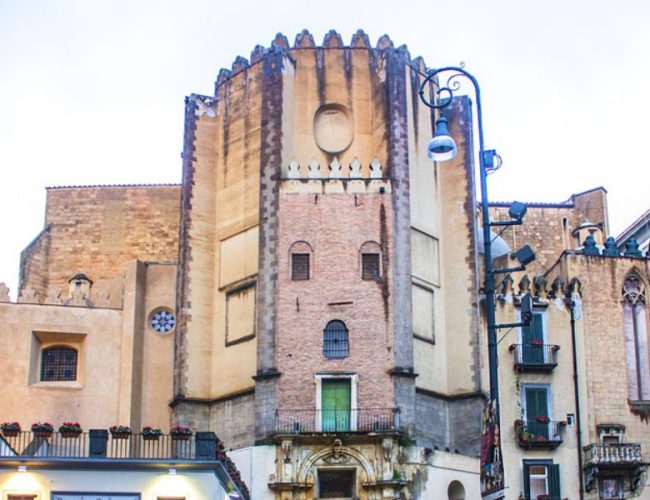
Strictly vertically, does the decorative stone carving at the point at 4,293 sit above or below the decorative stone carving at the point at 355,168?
below

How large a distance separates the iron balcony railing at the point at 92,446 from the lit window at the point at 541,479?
13.7 m

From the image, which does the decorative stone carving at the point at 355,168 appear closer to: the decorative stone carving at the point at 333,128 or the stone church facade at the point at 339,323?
the stone church facade at the point at 339,323

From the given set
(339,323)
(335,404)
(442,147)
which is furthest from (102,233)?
(442,147)

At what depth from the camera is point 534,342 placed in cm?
5456

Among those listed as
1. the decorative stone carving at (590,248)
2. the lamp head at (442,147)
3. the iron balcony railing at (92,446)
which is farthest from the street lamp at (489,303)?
the decorative stone carving at (590,248)

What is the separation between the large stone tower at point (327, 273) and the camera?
164 feet

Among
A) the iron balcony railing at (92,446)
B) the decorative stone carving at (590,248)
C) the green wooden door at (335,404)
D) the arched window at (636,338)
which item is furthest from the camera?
the decorative stone carving at (590,248)

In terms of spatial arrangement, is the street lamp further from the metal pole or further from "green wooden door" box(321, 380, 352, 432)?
"green wooden door" box(321, 380, 352, 432)

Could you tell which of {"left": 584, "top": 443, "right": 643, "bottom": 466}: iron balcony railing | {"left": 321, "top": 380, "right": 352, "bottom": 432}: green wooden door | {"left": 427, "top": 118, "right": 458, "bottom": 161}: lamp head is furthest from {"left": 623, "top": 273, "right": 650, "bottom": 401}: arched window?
{"left": 427, "top": 118, "right": 458, "bottom": 161}: lamp head

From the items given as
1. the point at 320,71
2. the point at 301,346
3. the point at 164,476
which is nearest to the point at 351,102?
the point at 320,71

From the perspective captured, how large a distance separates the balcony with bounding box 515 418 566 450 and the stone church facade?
101 mm

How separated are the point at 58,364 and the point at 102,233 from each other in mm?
14368

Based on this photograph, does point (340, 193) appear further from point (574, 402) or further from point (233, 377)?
point (574, 402)

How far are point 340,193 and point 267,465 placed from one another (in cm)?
1110
